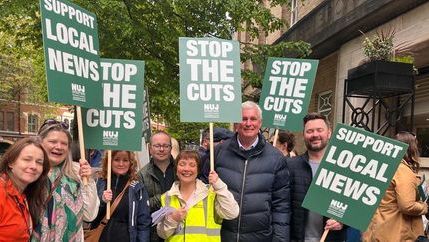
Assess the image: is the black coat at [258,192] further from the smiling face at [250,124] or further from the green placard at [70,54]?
the green placard at [70,54]

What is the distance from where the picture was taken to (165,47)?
947 cm

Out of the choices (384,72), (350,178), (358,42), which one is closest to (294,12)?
(358,42)

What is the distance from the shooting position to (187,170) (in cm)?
381

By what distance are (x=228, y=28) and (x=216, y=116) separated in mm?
5333

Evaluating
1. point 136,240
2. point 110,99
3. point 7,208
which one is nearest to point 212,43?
point 110,99

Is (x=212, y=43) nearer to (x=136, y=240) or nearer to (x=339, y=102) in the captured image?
(x=136, y=240)

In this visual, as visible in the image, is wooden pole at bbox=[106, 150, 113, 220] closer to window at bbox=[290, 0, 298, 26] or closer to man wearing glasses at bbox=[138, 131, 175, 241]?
man wearing glasses at bbox=[138, 131, 175, 241]

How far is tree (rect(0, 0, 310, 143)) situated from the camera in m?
8.09

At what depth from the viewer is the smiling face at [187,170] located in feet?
12.5

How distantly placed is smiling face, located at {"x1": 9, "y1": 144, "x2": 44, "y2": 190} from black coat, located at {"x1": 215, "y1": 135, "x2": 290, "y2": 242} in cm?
146

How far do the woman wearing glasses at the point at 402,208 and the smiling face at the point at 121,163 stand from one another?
2504mm

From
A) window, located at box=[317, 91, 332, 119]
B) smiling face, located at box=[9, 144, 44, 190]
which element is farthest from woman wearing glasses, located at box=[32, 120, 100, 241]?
window, located at box=[317, 91, 332, 119]

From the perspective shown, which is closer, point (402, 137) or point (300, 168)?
point (300, 168)

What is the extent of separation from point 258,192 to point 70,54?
6.09 ft
